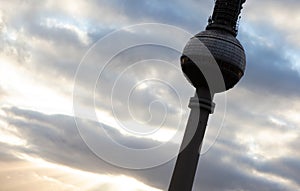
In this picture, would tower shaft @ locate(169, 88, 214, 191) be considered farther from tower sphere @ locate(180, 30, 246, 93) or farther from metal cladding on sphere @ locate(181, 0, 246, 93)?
tower sphere @ locate(180, 30, 246, 93)

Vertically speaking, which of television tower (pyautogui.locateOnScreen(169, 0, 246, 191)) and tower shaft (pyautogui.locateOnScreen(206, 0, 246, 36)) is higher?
tower shaft (pyautogui.locateOnScreen(206, 0, 246, 36))

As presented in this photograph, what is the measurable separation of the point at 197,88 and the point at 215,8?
30.6 meters

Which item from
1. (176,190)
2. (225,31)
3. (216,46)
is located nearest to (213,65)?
(216,46)

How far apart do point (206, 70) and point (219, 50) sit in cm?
780

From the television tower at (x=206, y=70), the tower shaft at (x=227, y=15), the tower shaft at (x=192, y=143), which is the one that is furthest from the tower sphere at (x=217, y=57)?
the tower shaft at (x=192, y=143)

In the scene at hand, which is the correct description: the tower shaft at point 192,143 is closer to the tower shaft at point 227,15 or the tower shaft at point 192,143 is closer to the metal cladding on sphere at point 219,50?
the metal cladding on sphere at point 219,50

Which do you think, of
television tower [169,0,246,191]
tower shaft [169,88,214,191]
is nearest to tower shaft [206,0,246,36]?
television tower [169,0,246,191]

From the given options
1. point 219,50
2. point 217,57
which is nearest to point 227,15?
point 219,50

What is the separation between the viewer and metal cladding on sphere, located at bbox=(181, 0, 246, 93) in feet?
386

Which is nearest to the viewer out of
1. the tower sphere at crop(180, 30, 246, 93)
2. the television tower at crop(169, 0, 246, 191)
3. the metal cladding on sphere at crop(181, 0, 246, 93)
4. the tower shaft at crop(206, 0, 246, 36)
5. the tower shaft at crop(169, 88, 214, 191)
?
the tower shaft at crop(169, 88, 214, 191)

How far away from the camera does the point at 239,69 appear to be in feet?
389

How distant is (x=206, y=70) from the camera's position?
117 meters

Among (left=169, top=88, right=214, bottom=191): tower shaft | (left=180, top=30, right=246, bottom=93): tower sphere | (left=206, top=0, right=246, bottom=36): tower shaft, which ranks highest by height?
(left=206, top=0, right=246, bottom=36): tower shaft

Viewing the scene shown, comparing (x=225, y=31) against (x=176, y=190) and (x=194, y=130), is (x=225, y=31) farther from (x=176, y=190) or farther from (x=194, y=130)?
(x=176, y=190)
